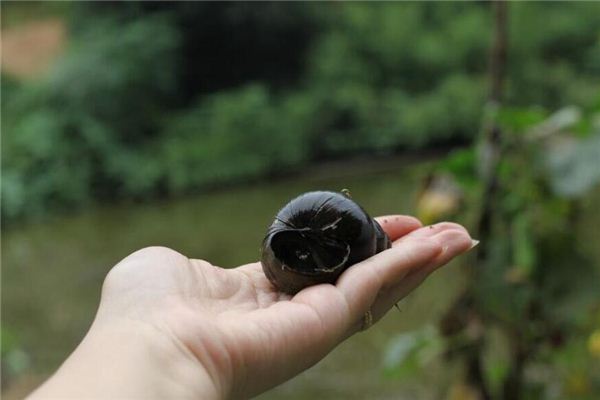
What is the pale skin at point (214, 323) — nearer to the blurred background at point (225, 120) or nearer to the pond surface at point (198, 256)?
the pond surface at point (198, 256)

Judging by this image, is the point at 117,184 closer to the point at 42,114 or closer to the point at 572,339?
the point at 42,114

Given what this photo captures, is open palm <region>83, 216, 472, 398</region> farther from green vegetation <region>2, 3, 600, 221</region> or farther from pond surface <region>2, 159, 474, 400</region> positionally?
green vegetation <region>2, 3, 600, 221</region>

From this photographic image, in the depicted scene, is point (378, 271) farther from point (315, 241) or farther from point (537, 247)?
point (537, 247)

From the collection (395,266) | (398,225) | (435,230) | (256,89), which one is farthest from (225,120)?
(395,266)

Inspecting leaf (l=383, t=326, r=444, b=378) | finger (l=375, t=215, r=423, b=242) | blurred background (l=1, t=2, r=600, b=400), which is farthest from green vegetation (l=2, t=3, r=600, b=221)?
finger (l=375, t=215, r=423, b=242)

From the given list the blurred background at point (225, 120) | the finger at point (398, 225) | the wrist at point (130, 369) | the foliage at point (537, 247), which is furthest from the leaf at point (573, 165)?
the blurred background at point (225, 120)

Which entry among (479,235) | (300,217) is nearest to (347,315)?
(300,217)

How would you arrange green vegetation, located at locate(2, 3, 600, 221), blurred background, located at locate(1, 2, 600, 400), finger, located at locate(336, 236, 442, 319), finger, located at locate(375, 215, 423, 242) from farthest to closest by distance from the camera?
green vegetation, located at locate(2, 3, 600, 221) < blurred background, located at locate(1, 2, 600, 400) < finger, located at locate(375, 215, 423, 242) < finger, located at locate(336, 236, 442, 319)
